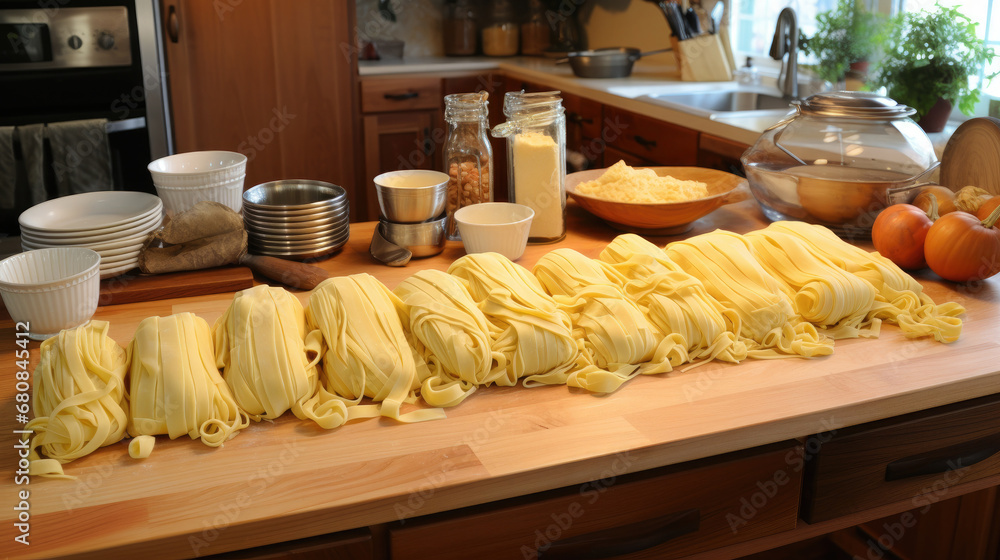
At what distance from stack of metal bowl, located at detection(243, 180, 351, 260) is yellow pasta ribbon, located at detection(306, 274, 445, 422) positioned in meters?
0.36

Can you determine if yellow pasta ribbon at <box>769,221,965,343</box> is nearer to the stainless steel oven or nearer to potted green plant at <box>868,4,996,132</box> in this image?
potted green plant at <box>868,4,996,132</box>

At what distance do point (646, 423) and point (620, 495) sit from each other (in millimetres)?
77

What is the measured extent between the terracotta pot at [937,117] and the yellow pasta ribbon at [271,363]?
1758 millimetres

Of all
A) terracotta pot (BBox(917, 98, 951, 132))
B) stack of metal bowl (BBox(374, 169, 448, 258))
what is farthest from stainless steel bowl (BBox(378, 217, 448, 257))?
terracotta pot (BBox(917, 98, 951, 132))

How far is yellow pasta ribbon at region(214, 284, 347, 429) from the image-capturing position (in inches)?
30.7

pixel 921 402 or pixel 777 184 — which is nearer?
pixel 921 402

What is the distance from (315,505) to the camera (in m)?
0.66

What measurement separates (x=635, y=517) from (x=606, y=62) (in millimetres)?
2546

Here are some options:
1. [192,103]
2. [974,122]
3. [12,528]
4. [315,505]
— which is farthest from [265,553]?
[192,103]

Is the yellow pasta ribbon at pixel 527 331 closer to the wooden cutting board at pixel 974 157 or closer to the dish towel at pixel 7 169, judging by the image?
the wooden cutting board at pixel 974 157

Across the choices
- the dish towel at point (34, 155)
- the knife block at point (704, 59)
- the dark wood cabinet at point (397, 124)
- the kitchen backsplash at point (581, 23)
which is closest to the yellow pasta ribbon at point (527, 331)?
the dish towel at point (34, 155)

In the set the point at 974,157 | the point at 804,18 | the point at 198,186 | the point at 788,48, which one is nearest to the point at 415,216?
the point at 198,186

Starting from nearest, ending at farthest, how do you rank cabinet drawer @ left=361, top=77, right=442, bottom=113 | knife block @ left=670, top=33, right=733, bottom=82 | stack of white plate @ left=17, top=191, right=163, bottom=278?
stack of white plate @ left=17, top=191, right=163, bottom=278, knife block @ left=670, top=33, right=733, bottom=82, cabinet drawer @ left=361, top=77, right=442, bottom=113

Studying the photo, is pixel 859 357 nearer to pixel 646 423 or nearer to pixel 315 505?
pixel 646 423
